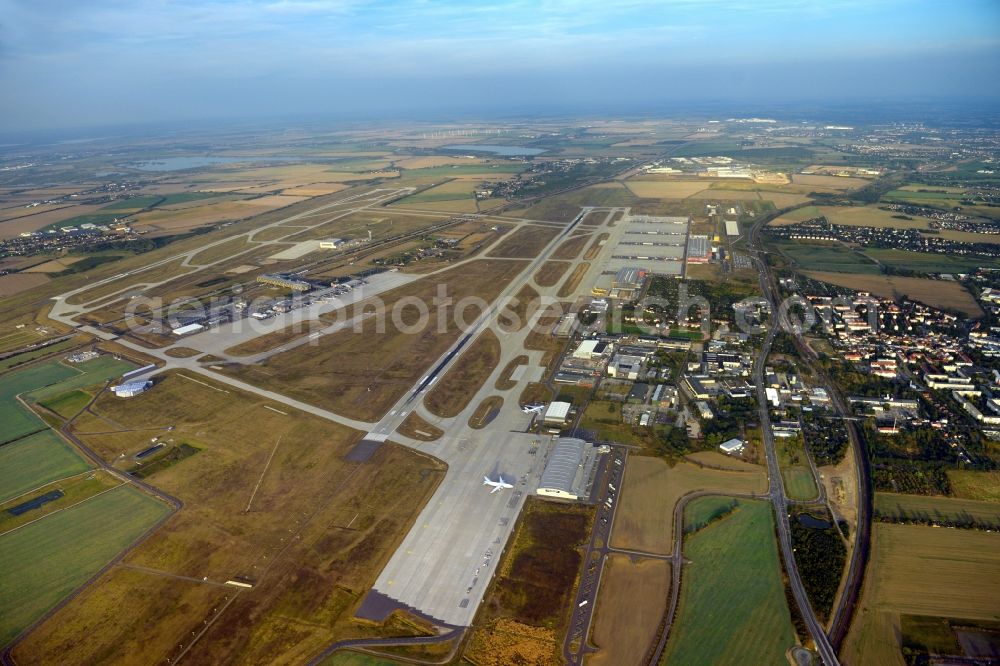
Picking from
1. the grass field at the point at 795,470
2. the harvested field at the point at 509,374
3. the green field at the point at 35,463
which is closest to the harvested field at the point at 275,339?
the green field at the point at 35,463

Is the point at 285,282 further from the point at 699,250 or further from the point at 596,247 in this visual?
the point at 699,250

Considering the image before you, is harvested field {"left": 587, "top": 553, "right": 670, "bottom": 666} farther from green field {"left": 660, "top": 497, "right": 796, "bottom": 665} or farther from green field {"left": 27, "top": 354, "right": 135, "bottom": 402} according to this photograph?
green field {"left": 27, "top": 354, "right": 135, "bottom": 402}

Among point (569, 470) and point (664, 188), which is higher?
point (664, 188)

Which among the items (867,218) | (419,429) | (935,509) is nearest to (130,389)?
(419,429)

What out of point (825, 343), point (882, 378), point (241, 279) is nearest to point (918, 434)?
point (882, 378)

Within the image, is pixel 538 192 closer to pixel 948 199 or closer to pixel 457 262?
pixel 457 262

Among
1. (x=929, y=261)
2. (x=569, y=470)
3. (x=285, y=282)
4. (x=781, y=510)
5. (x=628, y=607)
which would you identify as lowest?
(x=628, y=607)
